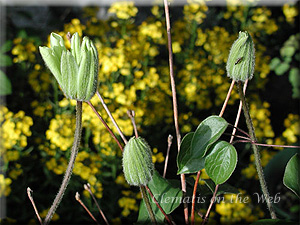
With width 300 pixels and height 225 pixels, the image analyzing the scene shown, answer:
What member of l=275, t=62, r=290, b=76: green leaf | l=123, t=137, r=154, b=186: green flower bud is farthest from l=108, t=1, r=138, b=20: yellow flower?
l=123, t=137, r=154, b=186: green flower bud

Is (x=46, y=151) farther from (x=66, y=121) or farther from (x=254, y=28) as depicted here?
(x=254, y=28)

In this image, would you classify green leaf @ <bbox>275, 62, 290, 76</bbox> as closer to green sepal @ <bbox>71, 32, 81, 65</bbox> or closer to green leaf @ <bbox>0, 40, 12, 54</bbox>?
green leaf @ <bbox>0, 40, 12, 54</bbox>

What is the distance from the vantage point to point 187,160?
0.34 metres

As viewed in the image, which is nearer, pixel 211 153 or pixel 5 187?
pixel 211 153

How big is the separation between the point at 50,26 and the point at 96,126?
2.06ft

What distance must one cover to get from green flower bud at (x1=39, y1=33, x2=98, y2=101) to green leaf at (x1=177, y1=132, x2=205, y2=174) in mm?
110

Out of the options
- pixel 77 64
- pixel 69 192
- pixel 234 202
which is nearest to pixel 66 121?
pixel 69 192

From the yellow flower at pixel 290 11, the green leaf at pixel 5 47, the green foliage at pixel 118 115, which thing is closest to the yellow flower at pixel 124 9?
the green foliage at pixel 118 115

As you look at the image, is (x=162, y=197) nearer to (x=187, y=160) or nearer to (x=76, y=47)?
(x=187, y=160)

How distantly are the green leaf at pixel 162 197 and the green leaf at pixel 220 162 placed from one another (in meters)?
0.05

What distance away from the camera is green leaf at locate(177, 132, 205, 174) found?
1.11 feet

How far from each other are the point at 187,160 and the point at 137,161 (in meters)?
0.07

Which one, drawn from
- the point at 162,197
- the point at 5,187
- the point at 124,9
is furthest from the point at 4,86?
the point at 162,197

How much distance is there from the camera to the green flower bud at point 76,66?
28 centimetres
